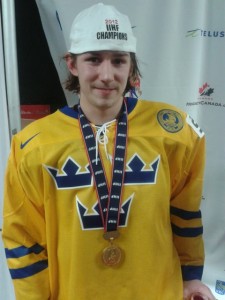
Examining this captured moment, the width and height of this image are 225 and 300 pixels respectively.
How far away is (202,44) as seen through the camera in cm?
161

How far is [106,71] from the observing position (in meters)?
0.91

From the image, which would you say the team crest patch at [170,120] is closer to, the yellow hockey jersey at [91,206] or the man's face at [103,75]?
the yellow hockey jersey at [91,206]

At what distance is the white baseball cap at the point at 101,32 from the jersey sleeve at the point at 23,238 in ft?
1.23

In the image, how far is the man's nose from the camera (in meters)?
→ 0.91

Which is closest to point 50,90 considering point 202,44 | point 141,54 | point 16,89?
point 16,89

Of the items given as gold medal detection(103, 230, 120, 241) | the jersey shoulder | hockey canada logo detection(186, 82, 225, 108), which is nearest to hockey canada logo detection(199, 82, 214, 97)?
A: hockey canada logo detection(186, 82, 225, 108)

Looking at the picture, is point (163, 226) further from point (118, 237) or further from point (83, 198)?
point (83, 198)

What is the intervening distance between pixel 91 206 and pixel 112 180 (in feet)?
0.32

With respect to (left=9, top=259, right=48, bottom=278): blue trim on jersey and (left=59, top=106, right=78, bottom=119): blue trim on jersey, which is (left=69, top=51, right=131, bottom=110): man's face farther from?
(left=9, top=259, right=48, bottom=278): blue trim on jersey

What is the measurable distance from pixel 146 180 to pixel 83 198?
0.62 feet

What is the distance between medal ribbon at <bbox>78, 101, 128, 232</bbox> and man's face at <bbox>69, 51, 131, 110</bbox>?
11cm

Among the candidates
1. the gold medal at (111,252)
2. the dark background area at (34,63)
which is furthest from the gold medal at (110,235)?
the dark background area at (34,63)

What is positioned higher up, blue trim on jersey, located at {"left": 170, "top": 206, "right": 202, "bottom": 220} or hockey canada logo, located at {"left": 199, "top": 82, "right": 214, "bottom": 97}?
hockey canada logo, located at {"left": 199, "top": 82, "right": 214, "bottom": 97}

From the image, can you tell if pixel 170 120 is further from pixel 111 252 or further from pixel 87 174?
pixel 111 252
